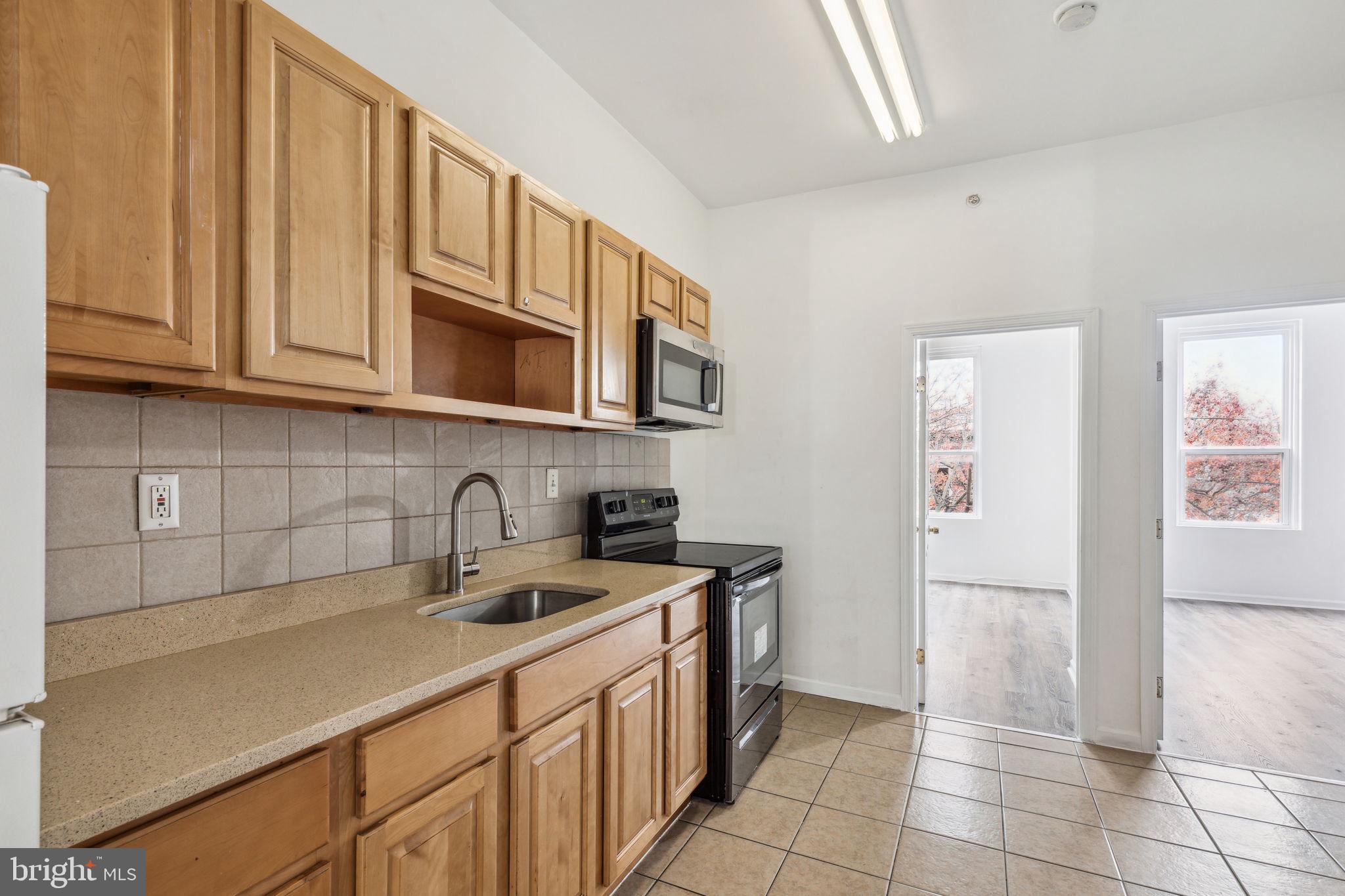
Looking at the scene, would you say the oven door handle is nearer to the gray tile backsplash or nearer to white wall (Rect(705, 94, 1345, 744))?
white wall (Rect(705, 94, 1345, 744))

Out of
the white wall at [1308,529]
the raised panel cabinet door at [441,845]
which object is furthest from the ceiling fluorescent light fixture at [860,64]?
the white wall at [1308,529]

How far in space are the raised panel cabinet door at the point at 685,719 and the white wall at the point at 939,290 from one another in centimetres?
132

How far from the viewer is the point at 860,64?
2.29 metres

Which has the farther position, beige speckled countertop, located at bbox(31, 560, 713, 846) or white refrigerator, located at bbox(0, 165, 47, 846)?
beige speckled countertop, located at bbox(31, 560, 713, 846)

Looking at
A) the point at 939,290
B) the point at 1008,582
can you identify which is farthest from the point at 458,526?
the point at 1008,582

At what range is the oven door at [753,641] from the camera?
7.87 ft

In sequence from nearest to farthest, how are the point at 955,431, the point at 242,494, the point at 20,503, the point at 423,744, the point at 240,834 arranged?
the point at 20,503 < the point at 240,834 < the point at 423,744 < the point at 242,494 < the point at 955,431

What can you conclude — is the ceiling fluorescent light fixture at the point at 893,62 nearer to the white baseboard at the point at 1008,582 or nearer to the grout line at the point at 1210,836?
the grout line at the point at 1210,836

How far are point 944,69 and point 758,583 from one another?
2.18 m

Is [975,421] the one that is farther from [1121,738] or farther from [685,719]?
[685,719]

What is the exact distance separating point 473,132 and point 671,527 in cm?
198

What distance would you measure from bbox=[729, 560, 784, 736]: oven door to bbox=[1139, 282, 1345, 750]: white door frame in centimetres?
162

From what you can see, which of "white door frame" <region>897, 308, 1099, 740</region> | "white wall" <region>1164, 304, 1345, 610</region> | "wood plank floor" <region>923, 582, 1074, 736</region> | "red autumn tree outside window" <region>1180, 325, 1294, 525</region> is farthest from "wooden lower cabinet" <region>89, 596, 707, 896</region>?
"red autumn tree outside window" <region>1180, 325, 1294, 525</region>

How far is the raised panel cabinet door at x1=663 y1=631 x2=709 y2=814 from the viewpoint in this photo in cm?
205
